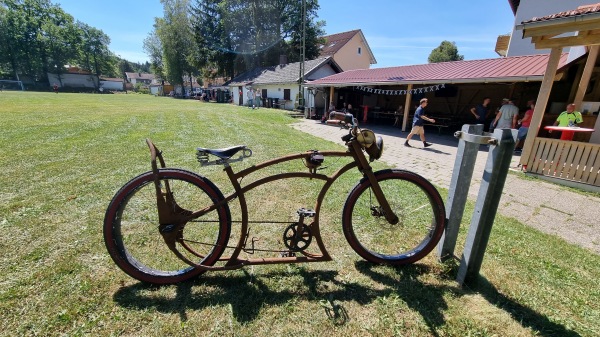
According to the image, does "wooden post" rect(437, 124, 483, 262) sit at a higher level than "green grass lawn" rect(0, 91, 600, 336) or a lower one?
higher

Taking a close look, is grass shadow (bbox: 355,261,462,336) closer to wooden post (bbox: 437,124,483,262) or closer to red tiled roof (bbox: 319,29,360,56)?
wooden post (bbox: 437,124,483,262)

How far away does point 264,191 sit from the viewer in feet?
12.8

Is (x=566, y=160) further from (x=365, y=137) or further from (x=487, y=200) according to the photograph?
(x=365, y=137)

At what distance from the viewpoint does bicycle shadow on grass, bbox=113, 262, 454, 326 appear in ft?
5.94

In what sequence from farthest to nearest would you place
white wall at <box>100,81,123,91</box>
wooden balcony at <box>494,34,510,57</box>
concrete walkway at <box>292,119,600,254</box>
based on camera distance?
white wall at <box>100,81,123,91</box> < wooden balcony at <box>494,34,510,57</box> < concrete walkway at <box>292,119,600,254</box>

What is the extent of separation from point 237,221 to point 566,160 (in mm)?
6503

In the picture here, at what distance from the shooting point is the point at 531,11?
1251 cm

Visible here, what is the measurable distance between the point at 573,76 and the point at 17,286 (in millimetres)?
14664

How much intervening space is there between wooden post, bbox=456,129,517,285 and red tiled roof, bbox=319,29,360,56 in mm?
30586

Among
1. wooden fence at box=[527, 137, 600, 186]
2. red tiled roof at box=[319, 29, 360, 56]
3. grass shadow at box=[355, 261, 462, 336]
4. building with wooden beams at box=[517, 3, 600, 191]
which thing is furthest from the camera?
red tiled roof at box=[319, 29, 360, 56]

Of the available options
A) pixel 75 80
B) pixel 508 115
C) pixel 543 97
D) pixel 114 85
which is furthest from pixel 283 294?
pixel 114 85

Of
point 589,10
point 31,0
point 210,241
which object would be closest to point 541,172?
point 589,10

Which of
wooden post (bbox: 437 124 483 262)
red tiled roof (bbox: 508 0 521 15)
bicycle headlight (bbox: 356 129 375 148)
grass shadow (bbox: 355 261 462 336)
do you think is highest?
red tiled roof (bbox: 508 0 521 15)

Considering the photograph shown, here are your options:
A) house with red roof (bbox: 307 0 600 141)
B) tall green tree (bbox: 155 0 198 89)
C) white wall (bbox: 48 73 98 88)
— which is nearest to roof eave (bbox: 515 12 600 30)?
house with red roof (bbox: 307 0 600 141)
